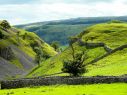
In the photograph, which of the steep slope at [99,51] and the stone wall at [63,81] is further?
the steep slope at [99,51]

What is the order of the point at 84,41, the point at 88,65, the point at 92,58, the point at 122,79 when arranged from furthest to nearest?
the point at 84,41 < the point at 92,58 < the point at 88,65 < the point at 122,79

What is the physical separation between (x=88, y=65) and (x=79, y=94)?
79001mm

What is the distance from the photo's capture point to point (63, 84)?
7600 centimetres

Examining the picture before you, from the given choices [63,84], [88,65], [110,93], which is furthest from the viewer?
[88,65]

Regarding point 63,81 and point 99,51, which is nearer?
point 63,81

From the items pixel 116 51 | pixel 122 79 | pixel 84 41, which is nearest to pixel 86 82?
pixel 122 79

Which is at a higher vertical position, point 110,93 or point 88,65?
point 110,93

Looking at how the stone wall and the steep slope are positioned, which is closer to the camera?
the stone wall

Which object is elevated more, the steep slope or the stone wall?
the stone wall

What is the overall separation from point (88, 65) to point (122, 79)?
66151mm

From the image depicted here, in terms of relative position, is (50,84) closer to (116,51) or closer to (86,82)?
(86,82)

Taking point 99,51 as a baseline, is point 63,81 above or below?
above

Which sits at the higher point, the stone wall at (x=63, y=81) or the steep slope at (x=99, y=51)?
the stone wall at (x=63, y=81)

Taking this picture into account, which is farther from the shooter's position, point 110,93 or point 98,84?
point 98,84
